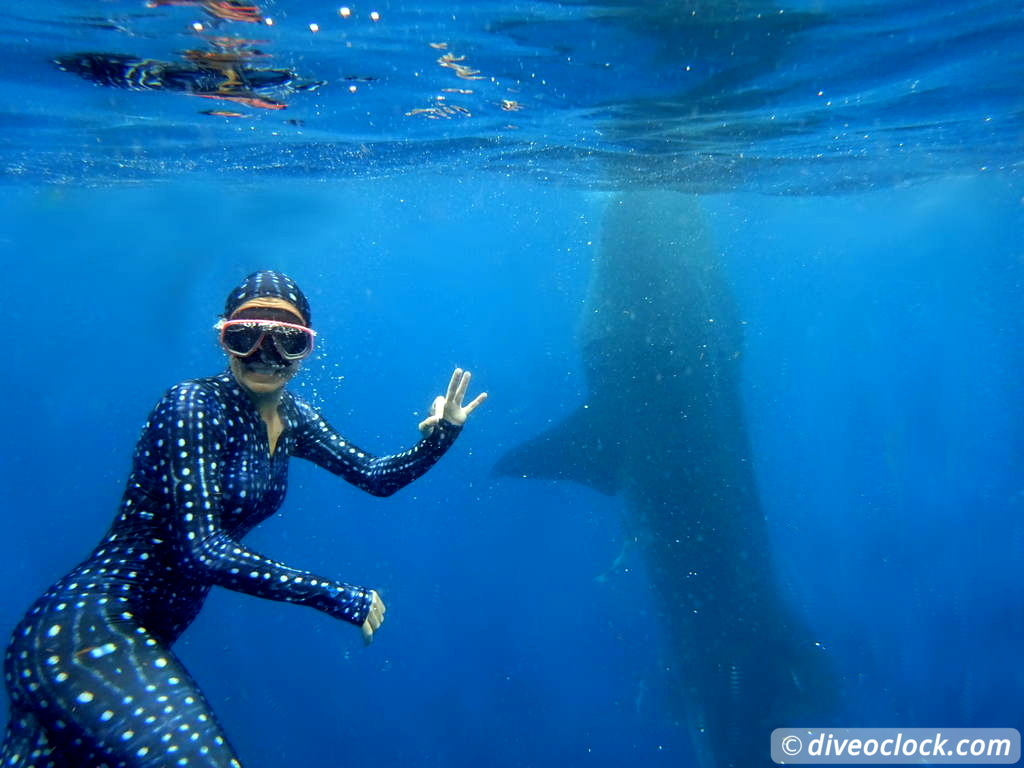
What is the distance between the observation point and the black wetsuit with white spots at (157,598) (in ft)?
9.80

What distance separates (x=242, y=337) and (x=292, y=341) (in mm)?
253

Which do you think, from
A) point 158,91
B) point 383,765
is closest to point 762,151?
point 158,91

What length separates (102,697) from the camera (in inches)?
118

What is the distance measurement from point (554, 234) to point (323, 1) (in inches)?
1151

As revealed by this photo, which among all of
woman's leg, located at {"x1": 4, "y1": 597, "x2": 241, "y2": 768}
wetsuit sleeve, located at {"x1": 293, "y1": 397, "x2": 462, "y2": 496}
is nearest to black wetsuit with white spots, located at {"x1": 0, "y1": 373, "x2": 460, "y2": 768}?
woman's leg, located at {"x1": 4, "y1": 597, "x2": 241, "y2": 768}

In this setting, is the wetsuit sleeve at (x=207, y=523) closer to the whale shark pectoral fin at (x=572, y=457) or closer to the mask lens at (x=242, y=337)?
the mask lens at (x=242, y=337)

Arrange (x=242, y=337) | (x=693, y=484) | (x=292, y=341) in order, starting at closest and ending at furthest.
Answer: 1. (x=242, y=337)
2. (x=292, y=341)
3. (x=693, y=484)

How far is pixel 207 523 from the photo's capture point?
329cm

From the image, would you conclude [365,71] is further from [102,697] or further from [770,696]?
[770,696]

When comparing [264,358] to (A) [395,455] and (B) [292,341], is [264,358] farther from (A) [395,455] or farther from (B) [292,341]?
(A) [395,455]

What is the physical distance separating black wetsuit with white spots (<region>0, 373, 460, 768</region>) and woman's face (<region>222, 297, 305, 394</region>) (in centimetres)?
9

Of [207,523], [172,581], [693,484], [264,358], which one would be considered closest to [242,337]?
[264,358]

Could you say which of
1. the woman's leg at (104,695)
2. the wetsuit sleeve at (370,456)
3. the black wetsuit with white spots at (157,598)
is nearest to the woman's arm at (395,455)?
the wetsuit sleeve at (370,456)

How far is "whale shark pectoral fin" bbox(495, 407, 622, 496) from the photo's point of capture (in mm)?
11062
